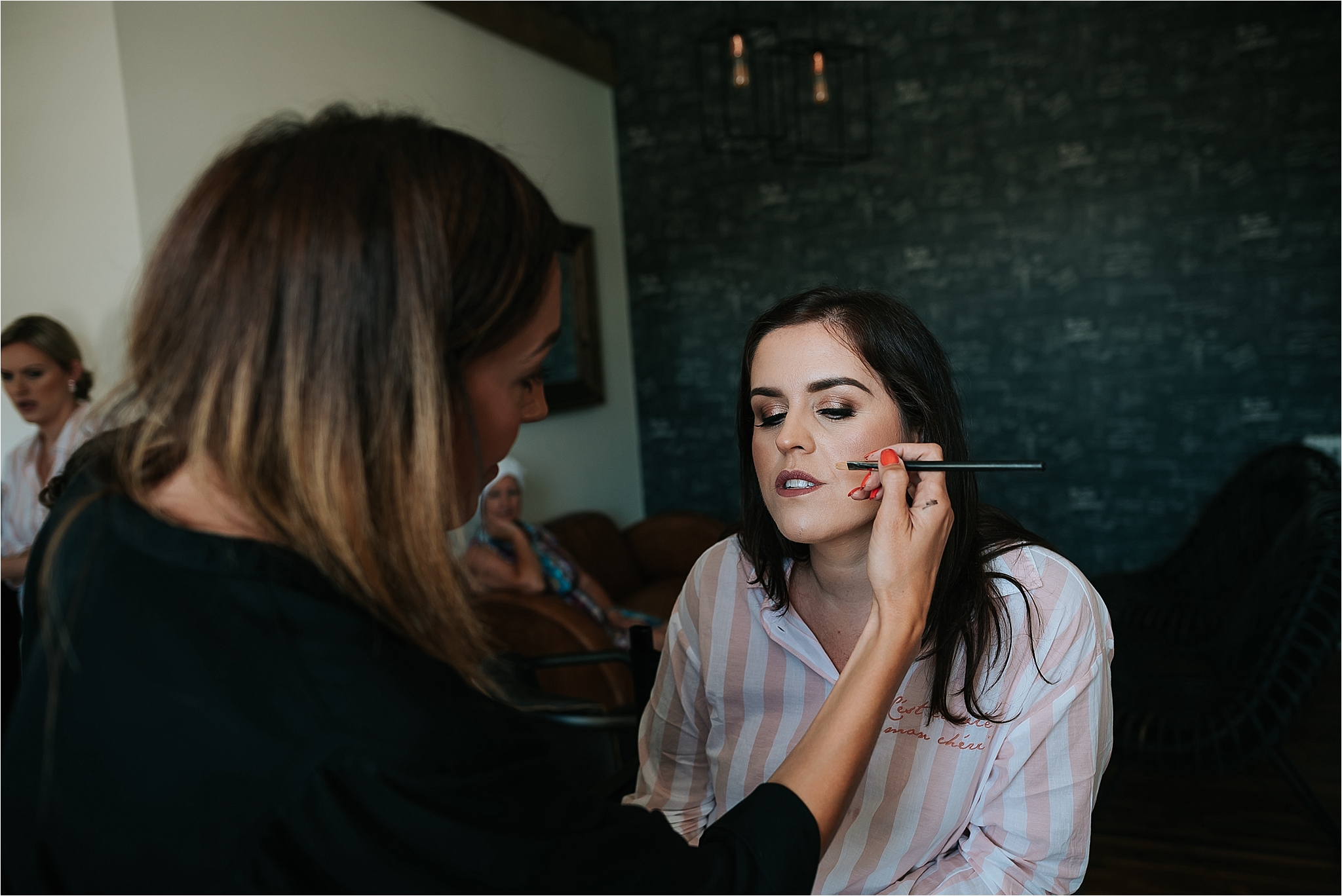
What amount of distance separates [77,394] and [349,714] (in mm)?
2182

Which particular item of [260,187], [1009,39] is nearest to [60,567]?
[260,187]

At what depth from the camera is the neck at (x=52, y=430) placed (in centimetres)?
228

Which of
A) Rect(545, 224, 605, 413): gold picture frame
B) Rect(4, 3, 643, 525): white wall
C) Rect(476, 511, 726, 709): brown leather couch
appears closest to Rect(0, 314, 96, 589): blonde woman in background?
Rect(4, 3, 643, 525): white wall

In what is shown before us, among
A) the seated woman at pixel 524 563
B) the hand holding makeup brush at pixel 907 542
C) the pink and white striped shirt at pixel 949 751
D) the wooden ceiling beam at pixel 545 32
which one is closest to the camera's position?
the hand holding makeup brush at pixel 907 542

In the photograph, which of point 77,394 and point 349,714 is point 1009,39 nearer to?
point 77,394

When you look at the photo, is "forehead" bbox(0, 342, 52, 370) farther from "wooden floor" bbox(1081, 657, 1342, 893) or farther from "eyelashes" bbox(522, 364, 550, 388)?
"wooden floor" bbox(1081, 657, 1342, 893)

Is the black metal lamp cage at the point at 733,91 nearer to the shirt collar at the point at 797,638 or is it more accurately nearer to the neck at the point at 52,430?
the neck at the point at 52,430

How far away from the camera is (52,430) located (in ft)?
7.51

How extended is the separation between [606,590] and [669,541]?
467 millimetres

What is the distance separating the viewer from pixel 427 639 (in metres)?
0.66

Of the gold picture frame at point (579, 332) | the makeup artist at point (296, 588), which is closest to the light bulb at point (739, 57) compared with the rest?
the gold picture frame at point (579, 332)

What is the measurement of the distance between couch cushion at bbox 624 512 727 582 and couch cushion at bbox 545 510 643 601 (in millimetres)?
77

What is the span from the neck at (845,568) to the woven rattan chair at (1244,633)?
4.86 ft

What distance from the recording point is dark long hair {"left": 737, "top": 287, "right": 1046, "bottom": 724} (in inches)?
49.0
